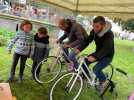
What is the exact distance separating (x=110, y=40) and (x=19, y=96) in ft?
7.11

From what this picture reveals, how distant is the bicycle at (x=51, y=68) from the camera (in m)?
8.44

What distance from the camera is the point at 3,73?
900cm

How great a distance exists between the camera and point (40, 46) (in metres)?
7.98

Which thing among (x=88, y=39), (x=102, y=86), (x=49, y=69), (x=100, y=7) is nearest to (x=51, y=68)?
(x=49, y=69)

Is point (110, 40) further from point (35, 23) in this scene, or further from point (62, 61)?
point (35, 23)

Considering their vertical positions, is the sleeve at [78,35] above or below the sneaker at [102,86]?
above

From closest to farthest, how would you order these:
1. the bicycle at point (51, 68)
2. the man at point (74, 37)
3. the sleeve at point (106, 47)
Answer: the sleeve at point (106, 47)
the man at point (74, 37)
the bicycle at point (51, 68)

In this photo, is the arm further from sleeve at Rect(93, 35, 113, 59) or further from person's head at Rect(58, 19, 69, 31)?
sleeve at Rect(93, 35, 113, 59)

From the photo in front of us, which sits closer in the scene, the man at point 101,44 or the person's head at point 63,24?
the man at point 101,44

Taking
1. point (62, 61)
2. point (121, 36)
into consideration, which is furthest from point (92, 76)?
point (121, 36)

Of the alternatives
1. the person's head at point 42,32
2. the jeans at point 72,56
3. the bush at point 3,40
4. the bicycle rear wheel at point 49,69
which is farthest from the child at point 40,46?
the bush at point 3,40

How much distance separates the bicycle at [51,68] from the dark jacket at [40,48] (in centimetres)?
16

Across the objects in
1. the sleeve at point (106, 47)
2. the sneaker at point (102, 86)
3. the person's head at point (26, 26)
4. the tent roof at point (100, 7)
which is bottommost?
the sneaker at point (102, 86)

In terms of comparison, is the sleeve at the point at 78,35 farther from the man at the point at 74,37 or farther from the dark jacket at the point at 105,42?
the dark jacket at the point at 105,42
